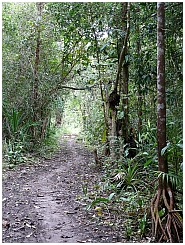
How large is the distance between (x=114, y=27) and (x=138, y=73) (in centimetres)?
144

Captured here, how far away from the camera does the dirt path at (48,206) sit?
3180 millimetres

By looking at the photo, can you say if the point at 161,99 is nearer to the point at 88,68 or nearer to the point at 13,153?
the point at 88,68

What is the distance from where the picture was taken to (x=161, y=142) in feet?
10.7

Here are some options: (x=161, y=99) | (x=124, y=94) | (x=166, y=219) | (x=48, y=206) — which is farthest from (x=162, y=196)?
(x=124, y=94)

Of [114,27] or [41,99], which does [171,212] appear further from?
[41,99]

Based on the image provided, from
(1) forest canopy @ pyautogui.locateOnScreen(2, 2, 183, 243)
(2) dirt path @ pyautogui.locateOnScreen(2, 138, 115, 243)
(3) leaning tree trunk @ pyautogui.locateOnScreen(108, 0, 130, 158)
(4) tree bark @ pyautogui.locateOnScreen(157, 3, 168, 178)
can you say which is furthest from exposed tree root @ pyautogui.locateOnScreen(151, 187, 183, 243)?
(3) leaning tree trunk @ pyautogui.locateOnScreen(108, 0, 130, 158)

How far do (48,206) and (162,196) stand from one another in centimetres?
162

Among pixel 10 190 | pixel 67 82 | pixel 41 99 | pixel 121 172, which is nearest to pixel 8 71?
pixel 41 99

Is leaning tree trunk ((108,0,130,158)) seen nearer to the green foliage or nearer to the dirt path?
the dirt path

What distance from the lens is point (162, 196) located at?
3266 millimetres

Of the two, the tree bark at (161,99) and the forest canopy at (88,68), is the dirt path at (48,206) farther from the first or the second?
the tree bark at (161,99)

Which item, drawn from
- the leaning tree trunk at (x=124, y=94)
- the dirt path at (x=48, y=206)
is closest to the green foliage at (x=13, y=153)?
the dirt path at (x=48, y=206)

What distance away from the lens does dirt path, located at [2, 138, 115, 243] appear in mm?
3180

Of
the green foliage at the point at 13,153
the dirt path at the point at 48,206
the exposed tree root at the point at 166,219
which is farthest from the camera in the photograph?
the green foliage at the point at 13,153
